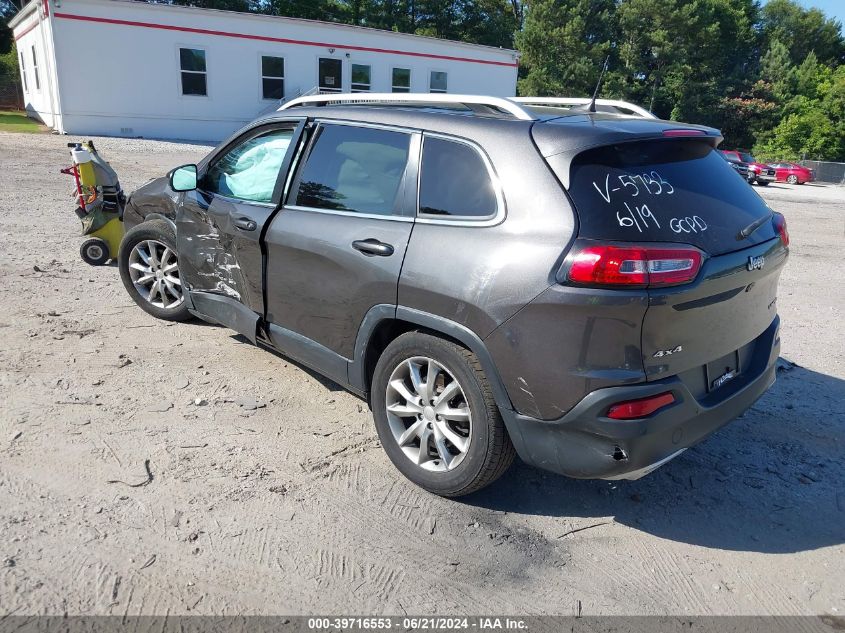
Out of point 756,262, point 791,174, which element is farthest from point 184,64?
point 791,174

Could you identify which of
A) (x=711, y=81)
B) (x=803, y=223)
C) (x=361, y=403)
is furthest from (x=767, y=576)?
(x=711, y=81)

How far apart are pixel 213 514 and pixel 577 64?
4292cm

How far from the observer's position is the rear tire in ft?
22.7

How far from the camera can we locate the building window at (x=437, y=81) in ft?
93.1

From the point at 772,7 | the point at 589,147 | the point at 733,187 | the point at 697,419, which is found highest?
the point at 772,7

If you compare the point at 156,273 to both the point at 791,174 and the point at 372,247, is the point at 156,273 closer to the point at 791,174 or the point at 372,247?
the point at 372,247

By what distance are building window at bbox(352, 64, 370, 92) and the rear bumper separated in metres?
26.0

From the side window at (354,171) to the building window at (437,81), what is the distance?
85.0 feet

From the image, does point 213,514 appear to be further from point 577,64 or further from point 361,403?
point 577,64

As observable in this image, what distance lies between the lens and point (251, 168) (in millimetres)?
4391

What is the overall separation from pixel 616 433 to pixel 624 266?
679 millimetres

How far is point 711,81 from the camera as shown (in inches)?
1815

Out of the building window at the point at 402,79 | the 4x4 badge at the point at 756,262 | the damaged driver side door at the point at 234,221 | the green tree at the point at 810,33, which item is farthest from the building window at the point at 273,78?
the green tree at the point at 810,33

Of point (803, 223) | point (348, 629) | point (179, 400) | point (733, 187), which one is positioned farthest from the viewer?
point (803, 223)
